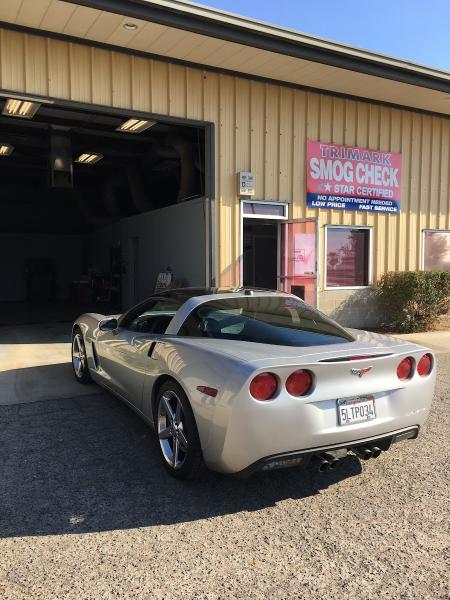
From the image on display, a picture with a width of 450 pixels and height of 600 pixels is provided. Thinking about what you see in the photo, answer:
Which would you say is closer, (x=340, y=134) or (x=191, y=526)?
(x=191, y=526)

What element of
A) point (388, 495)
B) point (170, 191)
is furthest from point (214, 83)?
point (388, 495)

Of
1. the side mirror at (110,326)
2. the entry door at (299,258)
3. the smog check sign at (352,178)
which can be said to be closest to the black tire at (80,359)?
the side mirror at (110,326)

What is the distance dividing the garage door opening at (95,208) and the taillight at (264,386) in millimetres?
6951

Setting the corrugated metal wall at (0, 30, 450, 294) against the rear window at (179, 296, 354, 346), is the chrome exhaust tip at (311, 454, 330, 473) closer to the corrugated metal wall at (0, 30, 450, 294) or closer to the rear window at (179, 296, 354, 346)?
the rear window at (179, 296, 354, 346)

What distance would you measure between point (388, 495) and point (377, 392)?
706 mm

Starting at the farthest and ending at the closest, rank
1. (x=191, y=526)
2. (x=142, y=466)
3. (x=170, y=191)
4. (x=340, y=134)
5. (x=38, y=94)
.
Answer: (x=170, y=191)
(x=340, y=134)
(x=38, y=94)
(x=142, y=466)
(x=191, y=526)

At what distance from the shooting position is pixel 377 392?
10.6ft

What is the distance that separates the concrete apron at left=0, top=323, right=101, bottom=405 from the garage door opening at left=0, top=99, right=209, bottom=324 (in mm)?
3041

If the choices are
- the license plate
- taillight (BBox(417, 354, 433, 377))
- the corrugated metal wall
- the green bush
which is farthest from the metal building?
the license plate

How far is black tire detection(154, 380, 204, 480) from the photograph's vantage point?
10.7 ft

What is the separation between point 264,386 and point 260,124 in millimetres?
7886

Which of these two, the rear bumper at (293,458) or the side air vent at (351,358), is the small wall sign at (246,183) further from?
the rear bumper at (293,458)

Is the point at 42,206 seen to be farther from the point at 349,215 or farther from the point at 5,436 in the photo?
the point at 5,436

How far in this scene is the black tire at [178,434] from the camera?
10.7 ft
